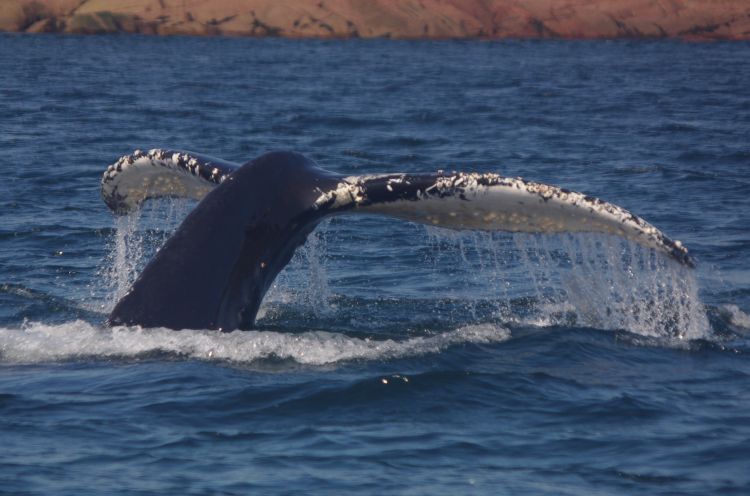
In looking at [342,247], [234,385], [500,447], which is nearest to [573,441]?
[500,447]

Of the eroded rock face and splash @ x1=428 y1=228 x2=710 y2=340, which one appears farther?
the eroded rock face

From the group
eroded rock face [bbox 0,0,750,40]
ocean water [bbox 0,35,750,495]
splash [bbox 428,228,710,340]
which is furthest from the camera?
eroded rock face [bbox 0,0,750,40]

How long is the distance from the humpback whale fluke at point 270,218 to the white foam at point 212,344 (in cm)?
14

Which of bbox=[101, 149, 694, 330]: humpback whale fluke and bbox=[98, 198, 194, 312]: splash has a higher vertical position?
bbox=[101, 149, 694, 330]: humpback whale fluke

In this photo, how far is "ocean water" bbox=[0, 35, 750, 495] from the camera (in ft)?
24.7

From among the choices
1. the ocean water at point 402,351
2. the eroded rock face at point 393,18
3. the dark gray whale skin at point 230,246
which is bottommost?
the ocean water at point 402,351

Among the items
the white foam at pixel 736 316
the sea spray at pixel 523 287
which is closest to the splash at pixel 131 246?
the sea spray at pixel 523 287

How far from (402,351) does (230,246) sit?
1789mm

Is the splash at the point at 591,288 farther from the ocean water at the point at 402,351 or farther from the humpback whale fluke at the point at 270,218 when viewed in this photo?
the humpback whale fluke at the point at 270,218

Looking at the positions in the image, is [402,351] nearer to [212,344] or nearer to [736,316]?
[212,344]

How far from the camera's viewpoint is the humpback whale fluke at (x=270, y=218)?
8234 mm

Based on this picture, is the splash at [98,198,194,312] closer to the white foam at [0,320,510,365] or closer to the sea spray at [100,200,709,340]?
the sea spray at [100,200,709,340]

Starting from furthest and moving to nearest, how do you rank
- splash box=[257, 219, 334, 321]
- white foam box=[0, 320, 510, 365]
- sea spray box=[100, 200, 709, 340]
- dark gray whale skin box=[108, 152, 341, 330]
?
splash box=[257, 219, 334, 321] → sea spray box=[100, 200, 709, 340] → white foam box=[0, 320, 510, 365] → dark gray whale skin box=[108, 152, 341, 330]

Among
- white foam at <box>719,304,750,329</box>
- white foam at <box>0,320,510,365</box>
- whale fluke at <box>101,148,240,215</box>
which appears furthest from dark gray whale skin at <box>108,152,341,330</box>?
white foam at <box>719,304,750,329</box>
